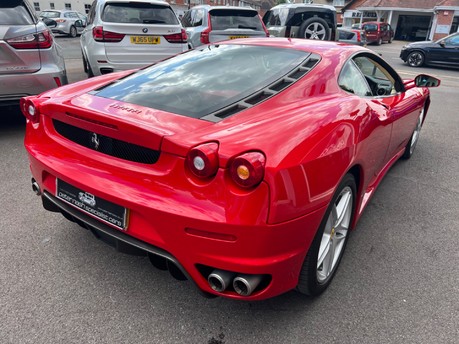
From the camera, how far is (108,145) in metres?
1.94

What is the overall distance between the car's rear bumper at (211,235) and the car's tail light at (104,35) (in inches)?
201

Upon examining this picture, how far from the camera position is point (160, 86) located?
7.84ft

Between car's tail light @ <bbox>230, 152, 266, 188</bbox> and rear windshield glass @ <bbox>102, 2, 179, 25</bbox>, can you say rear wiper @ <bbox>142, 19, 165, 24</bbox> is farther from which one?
car's tail light @ <bbox>230, 152, 266, 188</bbox>

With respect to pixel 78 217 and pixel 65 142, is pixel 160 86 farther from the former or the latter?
pixel 78 217

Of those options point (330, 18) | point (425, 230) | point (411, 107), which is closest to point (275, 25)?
point (330, 18)

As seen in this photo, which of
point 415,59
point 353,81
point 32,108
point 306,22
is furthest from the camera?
point 415,59

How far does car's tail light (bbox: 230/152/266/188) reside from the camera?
1571mm

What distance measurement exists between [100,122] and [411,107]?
9.35ft

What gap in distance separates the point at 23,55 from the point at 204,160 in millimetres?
3747

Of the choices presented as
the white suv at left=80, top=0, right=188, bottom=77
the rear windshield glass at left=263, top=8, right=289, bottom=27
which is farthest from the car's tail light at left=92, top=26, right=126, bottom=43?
the rear windshield glass at left=263, top=8, right=289, bottom=27

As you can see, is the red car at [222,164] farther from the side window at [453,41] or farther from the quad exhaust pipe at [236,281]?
the side window at [453,41]

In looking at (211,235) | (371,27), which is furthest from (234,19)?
(371,27)

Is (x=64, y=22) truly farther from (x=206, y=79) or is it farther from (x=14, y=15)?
(x=206, y=79)

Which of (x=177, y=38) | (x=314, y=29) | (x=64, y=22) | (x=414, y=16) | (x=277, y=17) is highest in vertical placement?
(x=414, y=16)
